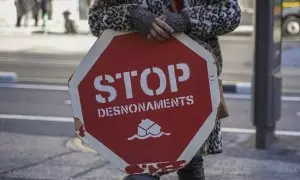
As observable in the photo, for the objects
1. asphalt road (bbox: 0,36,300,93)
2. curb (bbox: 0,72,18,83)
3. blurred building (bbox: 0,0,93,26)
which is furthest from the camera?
blurred building (bbox: 0,0,93,26)

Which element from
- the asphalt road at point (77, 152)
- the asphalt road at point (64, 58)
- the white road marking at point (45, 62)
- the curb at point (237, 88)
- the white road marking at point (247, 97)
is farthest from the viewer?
the white road marking at point (45, 62)

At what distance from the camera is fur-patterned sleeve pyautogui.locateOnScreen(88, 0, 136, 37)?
2.24 meters

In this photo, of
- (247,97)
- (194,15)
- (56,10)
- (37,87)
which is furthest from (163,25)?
(56,10)

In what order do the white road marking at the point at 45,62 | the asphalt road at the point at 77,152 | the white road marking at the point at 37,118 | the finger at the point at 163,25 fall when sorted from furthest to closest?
the white road marking at the point at 45,62
the white road marking at the point at 37,118
the asphalt road at the point at 77,152
the finger at the point at 163,25

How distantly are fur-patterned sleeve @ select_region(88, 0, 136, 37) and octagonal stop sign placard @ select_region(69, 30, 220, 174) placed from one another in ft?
0.13

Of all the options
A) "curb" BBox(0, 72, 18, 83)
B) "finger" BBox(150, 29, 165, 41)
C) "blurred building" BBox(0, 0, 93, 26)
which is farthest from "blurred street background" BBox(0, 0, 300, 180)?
"blurred building" BBox(0, 0, 93, 26)

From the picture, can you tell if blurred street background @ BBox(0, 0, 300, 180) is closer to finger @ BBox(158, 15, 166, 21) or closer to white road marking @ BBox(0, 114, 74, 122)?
white road marking @ BBox(0, 114, 74, 122)

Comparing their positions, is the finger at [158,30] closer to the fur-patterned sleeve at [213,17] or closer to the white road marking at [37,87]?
the fur-patterned sleeve at [213,17]

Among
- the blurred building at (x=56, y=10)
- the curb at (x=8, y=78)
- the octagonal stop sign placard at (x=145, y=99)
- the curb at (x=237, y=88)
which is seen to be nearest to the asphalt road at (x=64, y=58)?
the curb at (x=8, y=78)

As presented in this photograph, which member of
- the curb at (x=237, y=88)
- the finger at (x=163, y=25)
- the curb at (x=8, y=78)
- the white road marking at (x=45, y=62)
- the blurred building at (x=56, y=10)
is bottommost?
the blurred building at (x=56, y=10)

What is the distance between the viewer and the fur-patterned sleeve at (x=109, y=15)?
2.24 m

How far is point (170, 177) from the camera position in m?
4.55

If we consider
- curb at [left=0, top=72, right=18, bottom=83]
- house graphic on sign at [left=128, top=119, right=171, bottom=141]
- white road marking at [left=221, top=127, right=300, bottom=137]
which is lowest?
curb at [left=0, top=72, right=18, bottom=83]

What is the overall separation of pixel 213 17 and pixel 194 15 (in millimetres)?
72
